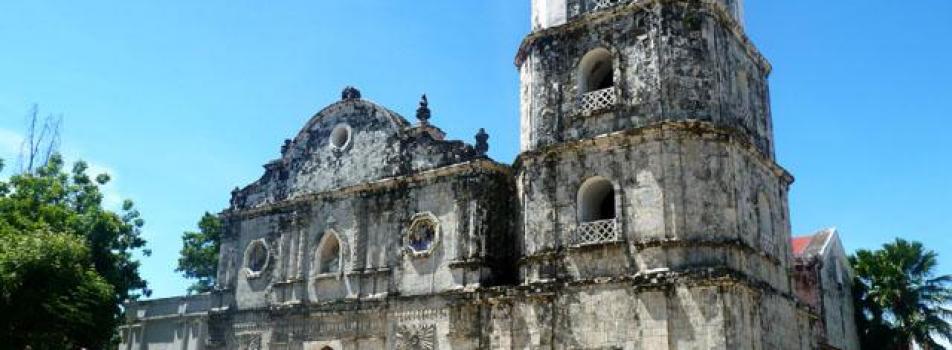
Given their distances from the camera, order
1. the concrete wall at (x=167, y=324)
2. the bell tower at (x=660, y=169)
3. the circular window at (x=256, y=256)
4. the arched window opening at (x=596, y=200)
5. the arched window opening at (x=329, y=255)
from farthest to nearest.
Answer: the concrete wall at (x=167, y=324)
the circular window at (x=256, y=256)
the arched window opening at (x=329, y=255)
the arched window opening at (x=596, y=200)
the bell tower at (x=660, y=169)

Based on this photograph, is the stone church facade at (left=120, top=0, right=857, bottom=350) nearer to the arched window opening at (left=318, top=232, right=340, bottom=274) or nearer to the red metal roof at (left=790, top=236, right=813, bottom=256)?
the arched window opening at (left=318, top=232, right=340, bottom=274)

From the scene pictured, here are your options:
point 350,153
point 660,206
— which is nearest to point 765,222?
point 660,206

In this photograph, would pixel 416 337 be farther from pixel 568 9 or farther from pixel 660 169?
pixel 568 9

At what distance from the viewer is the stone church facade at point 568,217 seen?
16.9 m

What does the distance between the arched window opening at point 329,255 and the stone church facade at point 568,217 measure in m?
0.08

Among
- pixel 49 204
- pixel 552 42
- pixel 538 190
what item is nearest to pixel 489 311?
pixel 538 190

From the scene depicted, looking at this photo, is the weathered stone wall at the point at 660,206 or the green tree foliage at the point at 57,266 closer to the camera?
the weathered stone wall at the point at 660,206

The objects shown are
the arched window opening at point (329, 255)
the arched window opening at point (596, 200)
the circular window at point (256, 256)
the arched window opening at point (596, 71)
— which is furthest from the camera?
the circular window at point (256, 256)

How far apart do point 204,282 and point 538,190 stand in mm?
25255

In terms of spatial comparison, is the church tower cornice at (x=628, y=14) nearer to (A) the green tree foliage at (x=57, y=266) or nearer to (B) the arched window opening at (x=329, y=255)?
(B) the arched window opening at (x=329, y=255)

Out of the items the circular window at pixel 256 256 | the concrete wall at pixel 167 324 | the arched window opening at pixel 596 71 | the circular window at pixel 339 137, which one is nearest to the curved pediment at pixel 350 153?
the circular window at pixel 339 137

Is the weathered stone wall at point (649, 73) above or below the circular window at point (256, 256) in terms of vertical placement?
above

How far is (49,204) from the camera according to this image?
25391mm

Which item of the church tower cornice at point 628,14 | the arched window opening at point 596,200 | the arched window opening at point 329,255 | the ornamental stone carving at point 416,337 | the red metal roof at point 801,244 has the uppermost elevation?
the church tower cornice at point 628,14
